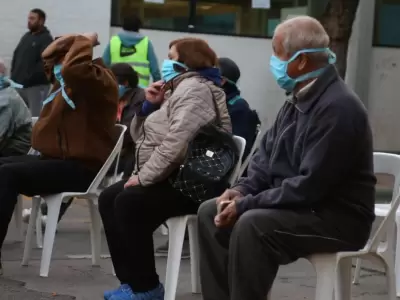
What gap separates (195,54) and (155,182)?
2.73 ft

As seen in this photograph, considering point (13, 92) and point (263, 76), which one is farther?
point (263, 76)

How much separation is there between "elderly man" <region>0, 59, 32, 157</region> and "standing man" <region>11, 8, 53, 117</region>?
201 inches

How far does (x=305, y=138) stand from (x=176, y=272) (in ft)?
4.34

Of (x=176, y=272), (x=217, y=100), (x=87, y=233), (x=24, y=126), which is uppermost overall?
(x=217, y=100)

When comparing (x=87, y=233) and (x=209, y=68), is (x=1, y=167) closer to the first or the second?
(x=209, y=68)

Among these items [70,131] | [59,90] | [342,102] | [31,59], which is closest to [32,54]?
[31,59]

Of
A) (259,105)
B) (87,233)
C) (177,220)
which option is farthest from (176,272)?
(259,105)

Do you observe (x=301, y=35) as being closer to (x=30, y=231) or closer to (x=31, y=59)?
(x=30, y=231)

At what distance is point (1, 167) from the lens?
5.90 metres

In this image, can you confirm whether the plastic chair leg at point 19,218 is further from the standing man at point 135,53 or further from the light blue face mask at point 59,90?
the standing man at point 135,53

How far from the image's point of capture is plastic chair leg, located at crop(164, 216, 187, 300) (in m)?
5.10

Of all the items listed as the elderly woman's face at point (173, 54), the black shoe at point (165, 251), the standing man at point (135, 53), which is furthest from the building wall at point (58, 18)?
the elderly woman's face at point (173, 54)

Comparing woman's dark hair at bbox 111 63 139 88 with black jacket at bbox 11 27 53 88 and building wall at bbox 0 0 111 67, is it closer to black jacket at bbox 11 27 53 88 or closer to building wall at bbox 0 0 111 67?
black jacket at bbox 11 27 53 88

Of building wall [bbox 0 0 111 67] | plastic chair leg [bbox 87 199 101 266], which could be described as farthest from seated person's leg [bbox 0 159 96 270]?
building wall [bbox 0 0 111 67]
